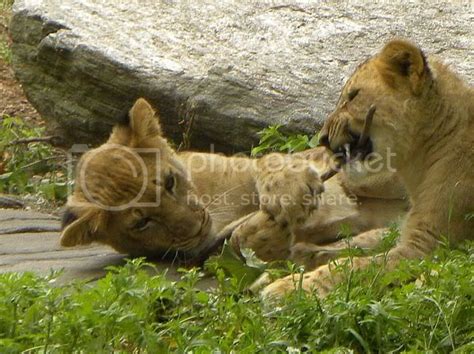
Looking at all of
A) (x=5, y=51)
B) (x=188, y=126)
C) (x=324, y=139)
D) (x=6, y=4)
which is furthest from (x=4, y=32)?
(x=324, y=139)

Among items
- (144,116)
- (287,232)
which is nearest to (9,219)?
(144,116)

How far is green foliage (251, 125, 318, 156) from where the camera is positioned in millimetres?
6375

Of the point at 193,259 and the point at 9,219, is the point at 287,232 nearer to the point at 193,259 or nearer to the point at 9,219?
the point at 193,259

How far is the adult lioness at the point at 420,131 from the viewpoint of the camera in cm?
504

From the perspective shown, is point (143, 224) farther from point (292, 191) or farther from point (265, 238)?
point (292, 191)

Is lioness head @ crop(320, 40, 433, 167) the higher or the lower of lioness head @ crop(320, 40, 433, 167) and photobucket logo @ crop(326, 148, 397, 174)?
the higher

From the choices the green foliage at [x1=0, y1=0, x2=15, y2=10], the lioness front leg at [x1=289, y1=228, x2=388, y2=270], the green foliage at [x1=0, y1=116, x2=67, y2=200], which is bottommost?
the green foliage at [x1=0, y1=116, x2=67, y2=200]

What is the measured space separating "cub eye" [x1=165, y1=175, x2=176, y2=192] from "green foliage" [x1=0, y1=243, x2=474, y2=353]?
141cm

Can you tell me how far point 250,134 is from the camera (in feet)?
22.6

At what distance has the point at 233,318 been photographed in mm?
4090

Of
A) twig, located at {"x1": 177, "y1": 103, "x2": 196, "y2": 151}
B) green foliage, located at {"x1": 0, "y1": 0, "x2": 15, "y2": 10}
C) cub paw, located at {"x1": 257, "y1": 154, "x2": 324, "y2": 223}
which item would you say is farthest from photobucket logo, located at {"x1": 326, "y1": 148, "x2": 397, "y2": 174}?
green foliage, located at {"x1": 0, "y1": 0, "x2": 15, "y2": 10}

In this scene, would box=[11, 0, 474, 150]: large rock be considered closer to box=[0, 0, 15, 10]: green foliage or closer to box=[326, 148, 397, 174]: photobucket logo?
box=[326, 148, 397, 174]: photobucket logo

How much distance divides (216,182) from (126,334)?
7.44ft

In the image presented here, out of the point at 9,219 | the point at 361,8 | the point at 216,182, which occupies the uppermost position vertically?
the point at 361,8
